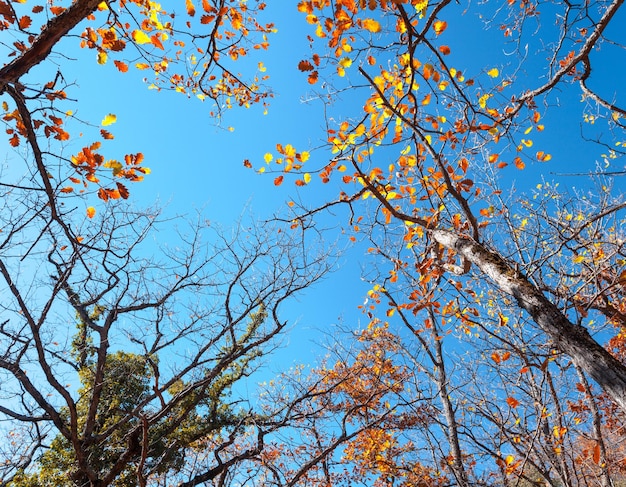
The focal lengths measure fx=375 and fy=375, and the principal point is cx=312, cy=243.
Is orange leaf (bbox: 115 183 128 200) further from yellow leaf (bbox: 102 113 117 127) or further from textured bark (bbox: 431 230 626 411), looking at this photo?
textured bark (bbox: 431 230 626 411)

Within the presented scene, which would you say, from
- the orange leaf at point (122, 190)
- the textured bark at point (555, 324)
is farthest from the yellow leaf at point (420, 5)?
the orange leaf at point (122, 190)

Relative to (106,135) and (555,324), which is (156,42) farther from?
(555,324)

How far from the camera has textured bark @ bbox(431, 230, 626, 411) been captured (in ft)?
7.50

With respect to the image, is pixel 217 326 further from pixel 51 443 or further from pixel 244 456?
pixel 51 443

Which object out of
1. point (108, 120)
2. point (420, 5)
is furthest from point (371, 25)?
point (108, 120)

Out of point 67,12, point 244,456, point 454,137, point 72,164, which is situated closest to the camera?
point 67,12

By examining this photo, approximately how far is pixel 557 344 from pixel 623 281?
0.95 metres

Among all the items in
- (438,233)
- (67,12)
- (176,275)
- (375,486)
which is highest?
(176,275)

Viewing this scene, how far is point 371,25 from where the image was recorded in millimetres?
2756

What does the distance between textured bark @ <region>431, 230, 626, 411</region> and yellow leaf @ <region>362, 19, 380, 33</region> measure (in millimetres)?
2012

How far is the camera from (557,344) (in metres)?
2.60

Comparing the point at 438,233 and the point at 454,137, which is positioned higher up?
the point at 454,137

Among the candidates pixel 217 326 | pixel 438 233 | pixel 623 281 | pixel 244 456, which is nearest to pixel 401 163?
pixel 438 233

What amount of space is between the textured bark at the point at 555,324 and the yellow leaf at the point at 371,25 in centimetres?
201
